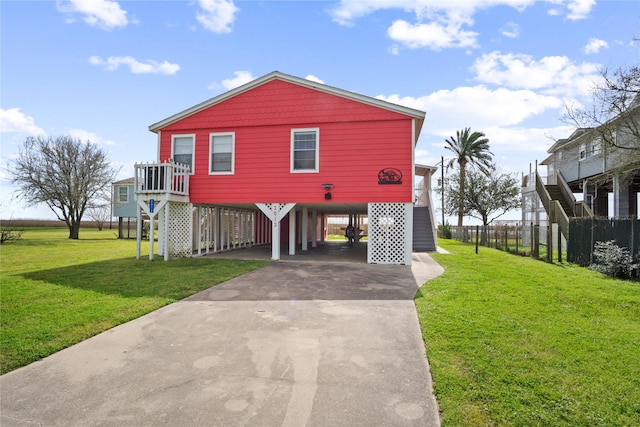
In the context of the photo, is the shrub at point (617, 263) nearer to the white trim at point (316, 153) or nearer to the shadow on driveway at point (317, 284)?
the shadow on driveway at point (317, 284)

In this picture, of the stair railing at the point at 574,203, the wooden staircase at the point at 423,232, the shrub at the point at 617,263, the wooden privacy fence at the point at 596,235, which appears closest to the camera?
the shrub at the point at 617,263

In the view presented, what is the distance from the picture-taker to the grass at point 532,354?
263 cm

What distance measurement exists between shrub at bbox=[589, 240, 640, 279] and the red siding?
5.27 metres

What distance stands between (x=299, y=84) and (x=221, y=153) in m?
3.40

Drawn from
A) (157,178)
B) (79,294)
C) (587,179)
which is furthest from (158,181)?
(587,179)

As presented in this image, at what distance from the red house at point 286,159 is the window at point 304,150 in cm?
3

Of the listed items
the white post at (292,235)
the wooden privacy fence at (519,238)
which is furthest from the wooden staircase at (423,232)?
the white post at (292,235)

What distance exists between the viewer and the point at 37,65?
920 centimetres

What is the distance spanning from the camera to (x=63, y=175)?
25156mm

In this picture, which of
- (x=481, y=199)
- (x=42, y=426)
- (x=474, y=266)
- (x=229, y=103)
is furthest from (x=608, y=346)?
(x=481, y=199)

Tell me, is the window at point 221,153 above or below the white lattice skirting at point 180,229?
above

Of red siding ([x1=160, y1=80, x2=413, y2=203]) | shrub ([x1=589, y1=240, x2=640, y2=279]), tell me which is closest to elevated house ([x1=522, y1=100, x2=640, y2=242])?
shrub ([x1=589, y1=240, x2=640, y2=279])

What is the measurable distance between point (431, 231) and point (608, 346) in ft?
39.7

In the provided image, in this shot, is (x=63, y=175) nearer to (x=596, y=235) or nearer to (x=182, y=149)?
(x=182, y=149)
